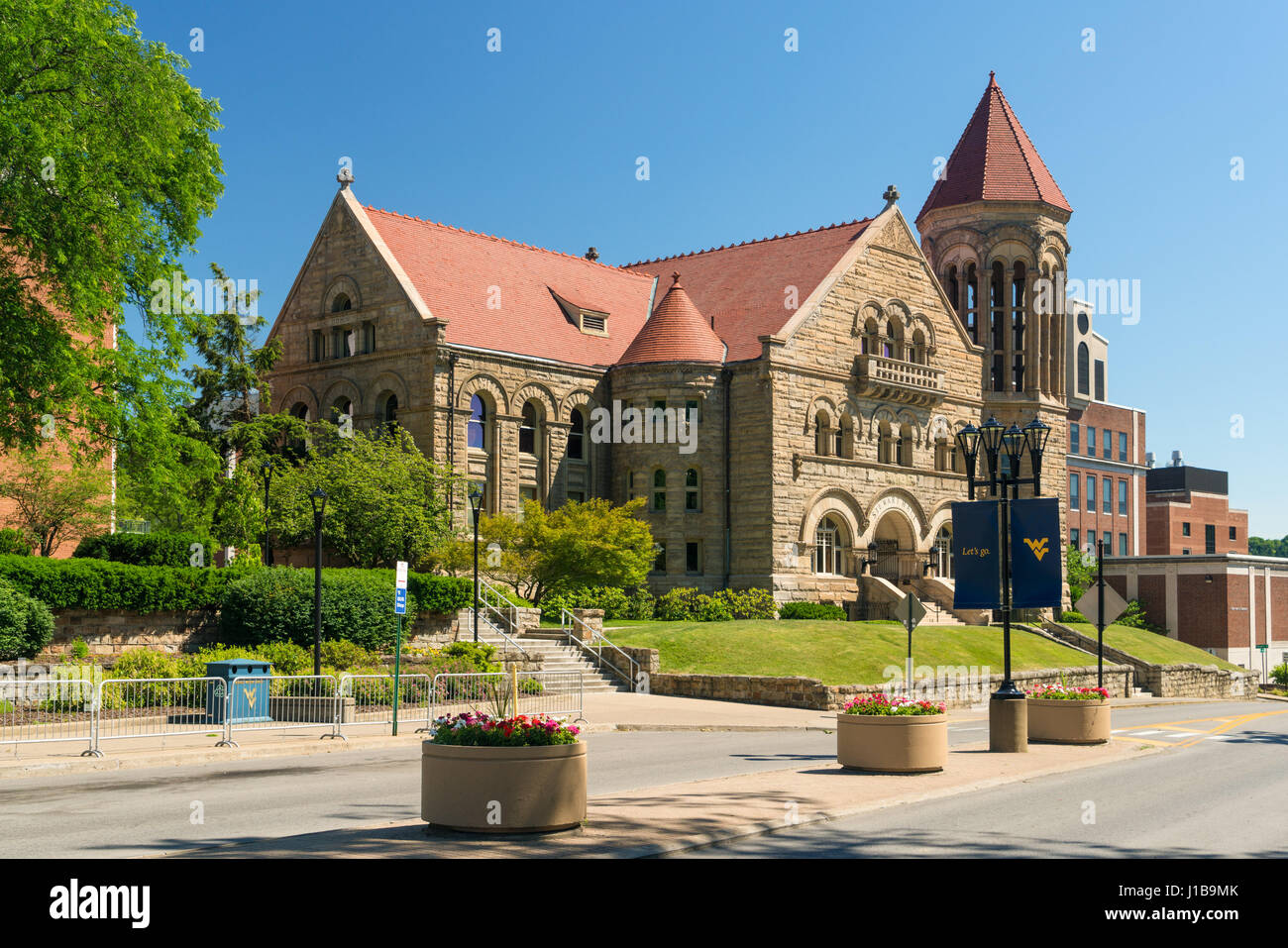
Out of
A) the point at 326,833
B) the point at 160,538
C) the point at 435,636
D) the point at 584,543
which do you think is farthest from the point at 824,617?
the point at 326,833

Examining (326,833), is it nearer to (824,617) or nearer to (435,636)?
(435,636)

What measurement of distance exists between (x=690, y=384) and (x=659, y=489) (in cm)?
395

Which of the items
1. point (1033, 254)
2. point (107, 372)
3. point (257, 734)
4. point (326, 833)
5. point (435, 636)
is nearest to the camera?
point (326, 833)

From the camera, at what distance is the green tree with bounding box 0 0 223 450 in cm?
2617

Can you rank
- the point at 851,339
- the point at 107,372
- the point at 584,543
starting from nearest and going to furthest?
the point at 107,372, the point at 584,543, the point at 851,339

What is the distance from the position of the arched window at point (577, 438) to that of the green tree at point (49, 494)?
1613 centimetres

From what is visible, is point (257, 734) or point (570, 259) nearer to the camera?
point (257, 734)

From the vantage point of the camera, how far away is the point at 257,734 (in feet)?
73.3

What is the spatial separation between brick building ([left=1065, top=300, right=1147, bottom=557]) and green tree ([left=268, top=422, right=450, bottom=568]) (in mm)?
60324

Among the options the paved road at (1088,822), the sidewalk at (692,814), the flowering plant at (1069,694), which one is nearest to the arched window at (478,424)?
the flowering plant at (1069,694)

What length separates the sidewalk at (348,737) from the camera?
727 inches

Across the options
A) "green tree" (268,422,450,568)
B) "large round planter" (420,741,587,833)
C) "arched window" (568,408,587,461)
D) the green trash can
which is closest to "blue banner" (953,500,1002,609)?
"large round planter" (420,741,587,833)

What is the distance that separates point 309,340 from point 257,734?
26.8 metres

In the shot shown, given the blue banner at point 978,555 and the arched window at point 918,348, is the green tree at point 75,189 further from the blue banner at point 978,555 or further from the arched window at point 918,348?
the arched window at point 918,348
